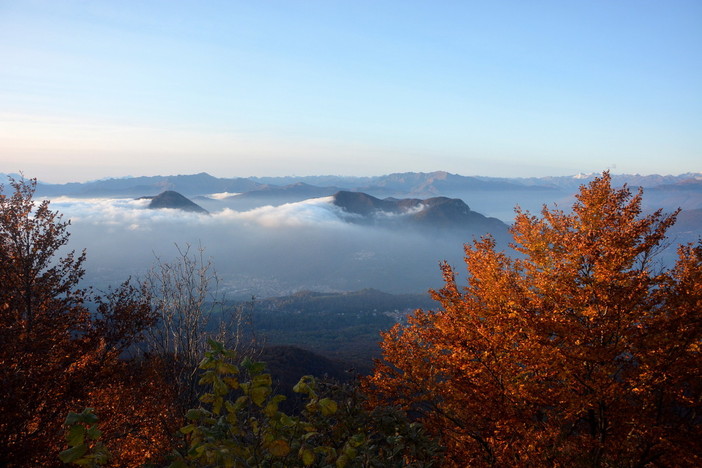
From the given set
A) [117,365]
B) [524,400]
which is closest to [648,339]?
[524,400]

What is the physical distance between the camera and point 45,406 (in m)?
12.0

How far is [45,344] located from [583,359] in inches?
609

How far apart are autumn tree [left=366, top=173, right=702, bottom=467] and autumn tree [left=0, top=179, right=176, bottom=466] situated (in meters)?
10.0

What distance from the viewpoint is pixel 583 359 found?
10.3m

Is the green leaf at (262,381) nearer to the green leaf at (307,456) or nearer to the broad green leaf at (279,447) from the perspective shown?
the broad green leaf at (279,447)

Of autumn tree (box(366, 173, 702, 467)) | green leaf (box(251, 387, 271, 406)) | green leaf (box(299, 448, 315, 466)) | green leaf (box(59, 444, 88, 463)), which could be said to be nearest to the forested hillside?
autumn tree (box(366, 173, 702, 467))

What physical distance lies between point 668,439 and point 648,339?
105 inches

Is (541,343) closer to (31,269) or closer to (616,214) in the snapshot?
(616,214)

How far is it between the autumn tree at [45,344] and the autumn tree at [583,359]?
10017mm

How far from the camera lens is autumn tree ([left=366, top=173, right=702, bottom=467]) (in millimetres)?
10234

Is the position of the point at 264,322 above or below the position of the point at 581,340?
below

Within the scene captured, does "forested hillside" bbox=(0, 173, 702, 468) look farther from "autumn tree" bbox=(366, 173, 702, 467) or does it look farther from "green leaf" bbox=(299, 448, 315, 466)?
"green leaf" bbox=(299, 448, 315, 466)

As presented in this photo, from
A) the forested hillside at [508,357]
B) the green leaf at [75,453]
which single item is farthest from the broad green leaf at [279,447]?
the forested hillside at [508,357]

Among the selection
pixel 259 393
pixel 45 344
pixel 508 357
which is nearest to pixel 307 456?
pixel 259 393
